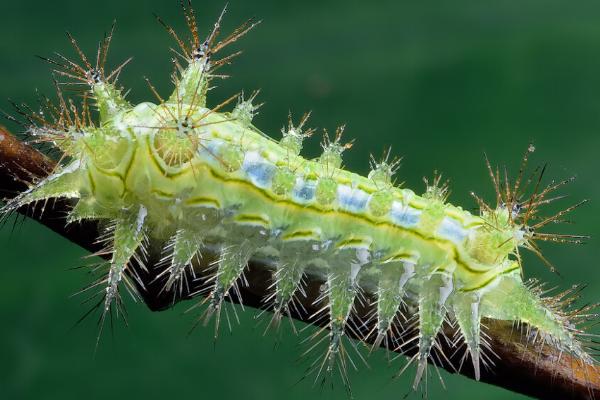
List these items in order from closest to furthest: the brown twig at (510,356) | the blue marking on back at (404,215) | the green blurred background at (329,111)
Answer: the brown twig at (510,356), the blue marking on back at (404,215), the green blurred background at (329,111)

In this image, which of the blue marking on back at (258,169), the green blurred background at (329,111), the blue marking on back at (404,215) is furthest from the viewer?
the green blurred background at (329,111)

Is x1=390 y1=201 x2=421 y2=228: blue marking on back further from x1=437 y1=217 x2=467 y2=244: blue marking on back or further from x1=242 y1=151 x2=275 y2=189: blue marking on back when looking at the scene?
x1=242 y1=151 x2=275 y2=189: blue marking on back

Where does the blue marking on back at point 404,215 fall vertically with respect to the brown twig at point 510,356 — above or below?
above

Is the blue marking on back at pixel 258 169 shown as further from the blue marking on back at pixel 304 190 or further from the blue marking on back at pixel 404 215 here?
the blue marking on back at pixel 404 215

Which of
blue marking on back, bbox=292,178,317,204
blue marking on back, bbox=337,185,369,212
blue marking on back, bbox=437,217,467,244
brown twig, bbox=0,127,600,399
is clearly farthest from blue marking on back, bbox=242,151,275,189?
blue marking on back, bbox=437,217,467,244

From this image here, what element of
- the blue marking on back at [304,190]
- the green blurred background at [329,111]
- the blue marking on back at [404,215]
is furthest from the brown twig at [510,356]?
the green blurred background at [329,111]

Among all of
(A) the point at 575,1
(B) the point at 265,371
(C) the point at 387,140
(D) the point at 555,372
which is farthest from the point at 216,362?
(A) the point at 575,1

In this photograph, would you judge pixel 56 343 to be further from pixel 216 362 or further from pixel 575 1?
pixel 575 1

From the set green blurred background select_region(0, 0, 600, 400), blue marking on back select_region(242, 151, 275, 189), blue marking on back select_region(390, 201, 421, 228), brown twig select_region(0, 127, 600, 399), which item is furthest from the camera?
green blurred background select_region(0, 0, 600, 400)
